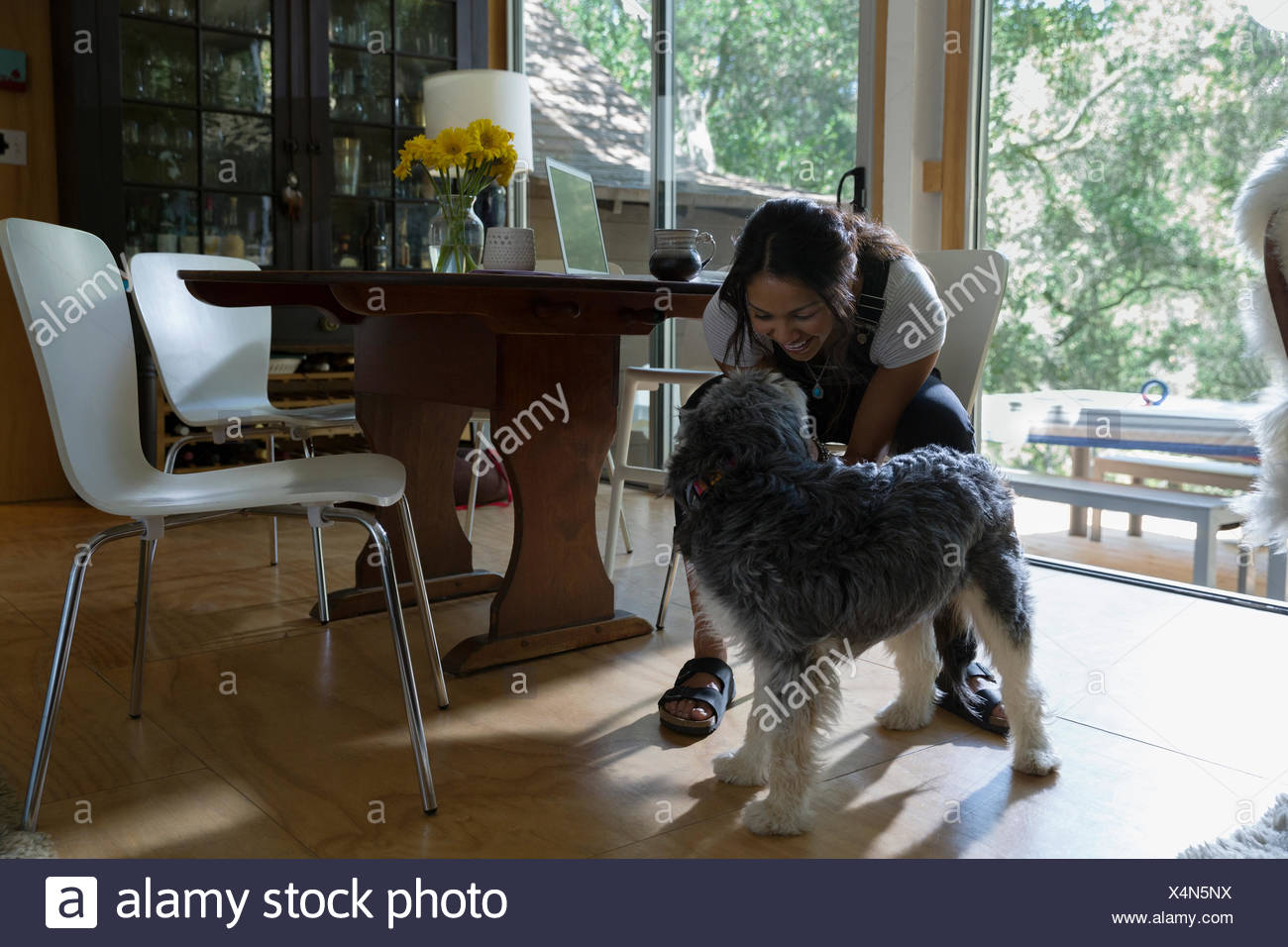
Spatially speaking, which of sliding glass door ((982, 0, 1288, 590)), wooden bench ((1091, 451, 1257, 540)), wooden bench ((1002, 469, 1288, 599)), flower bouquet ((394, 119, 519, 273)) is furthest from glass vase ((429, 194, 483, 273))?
wooden bench ((1091, 451, 1257, 540))

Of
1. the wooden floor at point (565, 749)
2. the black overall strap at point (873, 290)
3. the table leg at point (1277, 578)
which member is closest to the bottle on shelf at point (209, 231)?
the wooden floor at point (565, 749)

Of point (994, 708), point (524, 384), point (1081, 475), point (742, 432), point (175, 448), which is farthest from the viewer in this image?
point (1081, 475)

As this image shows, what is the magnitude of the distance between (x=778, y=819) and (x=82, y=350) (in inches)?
47.8

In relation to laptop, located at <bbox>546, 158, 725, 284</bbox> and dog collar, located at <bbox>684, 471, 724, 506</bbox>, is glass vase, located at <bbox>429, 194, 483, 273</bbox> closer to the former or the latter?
laptop, located at <bbox>546, 158, 725, 284</bbox>

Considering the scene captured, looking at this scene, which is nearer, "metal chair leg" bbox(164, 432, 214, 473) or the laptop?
"metal chair leg" bbox(164, 432, 214, 473)

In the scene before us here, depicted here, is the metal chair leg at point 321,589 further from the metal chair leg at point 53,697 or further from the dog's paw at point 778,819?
the dog's paw at point 778,819

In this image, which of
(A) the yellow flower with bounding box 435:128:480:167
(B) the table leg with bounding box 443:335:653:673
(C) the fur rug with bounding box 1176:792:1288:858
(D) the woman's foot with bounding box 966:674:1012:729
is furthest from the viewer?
(A) the yellow flower with bounding box 435:128:480:167

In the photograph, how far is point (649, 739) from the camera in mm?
1862

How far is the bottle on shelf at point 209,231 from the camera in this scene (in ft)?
14.0

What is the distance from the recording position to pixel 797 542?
1410 mm

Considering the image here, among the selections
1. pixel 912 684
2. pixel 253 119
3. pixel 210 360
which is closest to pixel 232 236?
pixel 253 119

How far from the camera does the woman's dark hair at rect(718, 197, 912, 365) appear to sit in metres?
1.62

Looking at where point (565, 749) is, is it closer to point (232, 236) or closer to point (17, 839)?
point (17, 839)
